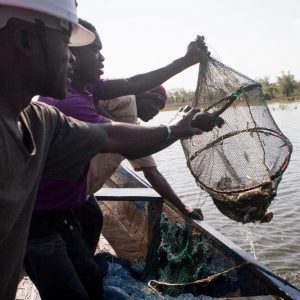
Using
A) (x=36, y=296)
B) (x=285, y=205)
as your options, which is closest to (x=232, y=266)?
(x=36, y=296)

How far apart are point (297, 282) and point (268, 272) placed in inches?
100

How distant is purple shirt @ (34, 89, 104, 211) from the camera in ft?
7.28

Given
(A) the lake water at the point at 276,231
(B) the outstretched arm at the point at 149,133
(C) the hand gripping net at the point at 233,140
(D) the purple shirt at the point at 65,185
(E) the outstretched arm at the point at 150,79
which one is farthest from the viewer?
(A) the lake water at the point at 276,231

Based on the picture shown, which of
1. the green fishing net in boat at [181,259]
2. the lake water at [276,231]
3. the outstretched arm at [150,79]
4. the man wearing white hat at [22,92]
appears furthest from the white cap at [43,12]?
the lake water at [276,231]

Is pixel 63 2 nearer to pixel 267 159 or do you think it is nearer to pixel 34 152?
pixel 34 152

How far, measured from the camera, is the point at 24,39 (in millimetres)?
1442

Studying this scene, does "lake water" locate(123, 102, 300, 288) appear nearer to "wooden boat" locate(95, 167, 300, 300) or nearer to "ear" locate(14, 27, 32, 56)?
"wooden boat" locate(95, 167, 300, 300)

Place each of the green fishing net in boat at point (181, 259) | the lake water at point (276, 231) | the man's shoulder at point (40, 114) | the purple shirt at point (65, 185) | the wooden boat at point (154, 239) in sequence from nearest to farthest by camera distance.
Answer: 1. the man's shoulder at point (40, 114)
2. the purple shirt at point (65, 185)
3. the wooden boat at point (154, 239)
4. the green fishing net in boat at point (181, 259)
5. the lake water at point (276, 231)

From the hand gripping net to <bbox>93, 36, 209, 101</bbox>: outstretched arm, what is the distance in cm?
12

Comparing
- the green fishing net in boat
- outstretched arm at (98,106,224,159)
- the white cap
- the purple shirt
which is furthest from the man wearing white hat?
the green fishing net in boat

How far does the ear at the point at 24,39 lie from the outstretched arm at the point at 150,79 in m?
A: 1.53

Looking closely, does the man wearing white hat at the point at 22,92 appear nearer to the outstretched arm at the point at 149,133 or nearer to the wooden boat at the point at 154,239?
the outstretched arm at the point at 149,133

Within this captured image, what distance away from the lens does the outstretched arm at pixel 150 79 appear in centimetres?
301

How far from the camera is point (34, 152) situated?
149 cm
